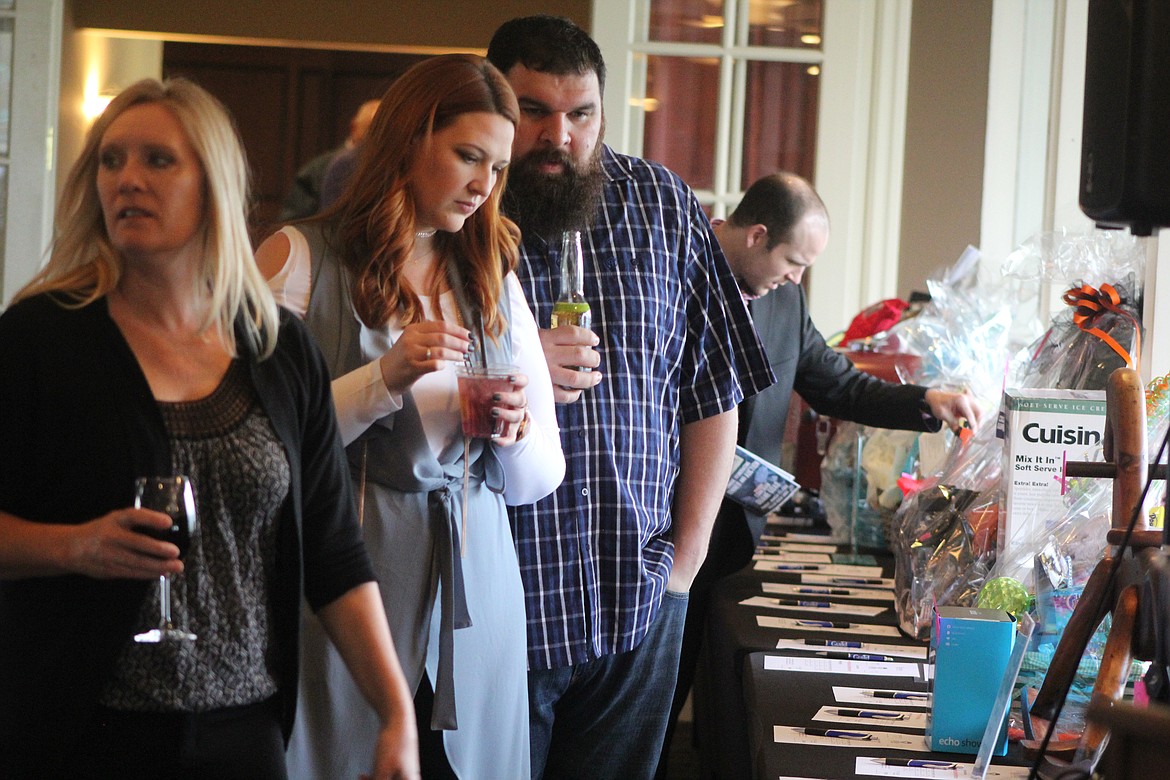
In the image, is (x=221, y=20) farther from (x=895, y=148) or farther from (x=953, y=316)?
(x=953, y=316)

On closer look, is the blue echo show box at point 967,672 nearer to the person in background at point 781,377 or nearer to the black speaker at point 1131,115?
the black speaker at point 1131,115

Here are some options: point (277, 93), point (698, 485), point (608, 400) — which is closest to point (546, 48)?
point (608, 400)

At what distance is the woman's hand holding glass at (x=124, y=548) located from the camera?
121 cm

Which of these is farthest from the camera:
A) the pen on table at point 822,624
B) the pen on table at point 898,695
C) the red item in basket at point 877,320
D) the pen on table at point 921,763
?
the red item in basket at point 877,320

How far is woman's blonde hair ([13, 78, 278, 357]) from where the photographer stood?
4.46 ft

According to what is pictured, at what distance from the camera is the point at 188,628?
1.32 m

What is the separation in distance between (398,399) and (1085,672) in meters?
0.94

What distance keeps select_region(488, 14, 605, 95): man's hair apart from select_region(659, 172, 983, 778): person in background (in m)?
1.03

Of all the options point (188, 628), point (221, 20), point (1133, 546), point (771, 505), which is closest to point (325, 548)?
point (188, 628)

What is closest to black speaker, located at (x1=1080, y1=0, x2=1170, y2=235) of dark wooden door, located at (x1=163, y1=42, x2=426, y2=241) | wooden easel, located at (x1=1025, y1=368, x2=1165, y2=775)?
wooden easel, located at (x1=1025, y1=368, x2=1165, y2=775)

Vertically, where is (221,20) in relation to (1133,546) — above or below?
above

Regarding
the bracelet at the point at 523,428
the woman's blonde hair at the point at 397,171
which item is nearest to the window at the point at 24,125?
the woman's blonde hair at the point at 397,171

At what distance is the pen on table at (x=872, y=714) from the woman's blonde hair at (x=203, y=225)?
3.08 ft

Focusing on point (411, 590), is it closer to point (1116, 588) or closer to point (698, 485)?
point (698, 485)
